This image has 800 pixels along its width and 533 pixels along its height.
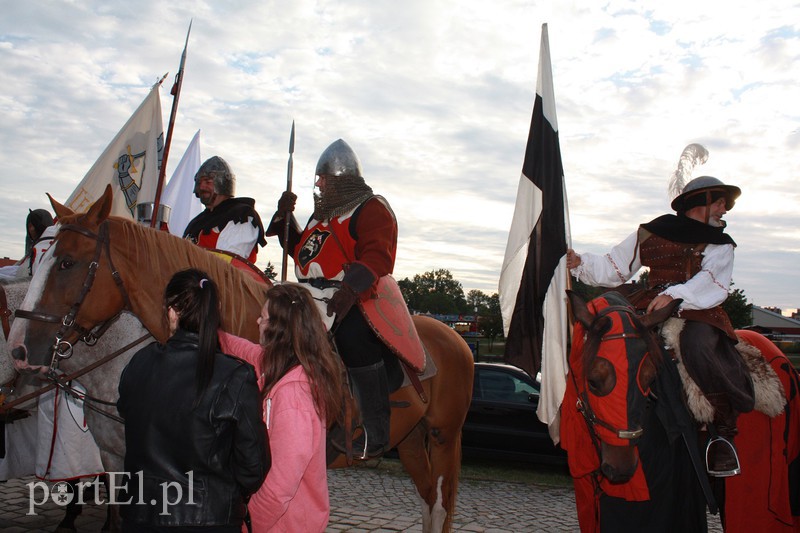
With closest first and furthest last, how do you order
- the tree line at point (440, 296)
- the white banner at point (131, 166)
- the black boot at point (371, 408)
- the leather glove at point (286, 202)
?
the black boot at point (371, 408) < the leather glove at point (286, 202) < the white banner at point (131, 166) < the tree line at point (440, 296)

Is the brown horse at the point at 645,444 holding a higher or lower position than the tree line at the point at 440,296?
lower

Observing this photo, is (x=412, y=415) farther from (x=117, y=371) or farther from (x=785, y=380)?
(x=785, y=380)

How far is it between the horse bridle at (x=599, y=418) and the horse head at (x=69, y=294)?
103 inches

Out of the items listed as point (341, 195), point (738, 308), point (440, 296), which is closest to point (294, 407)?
point (341, 195)

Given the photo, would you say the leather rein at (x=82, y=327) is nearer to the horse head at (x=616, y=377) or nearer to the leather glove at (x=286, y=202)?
the leather glove at (x=286, y=202)

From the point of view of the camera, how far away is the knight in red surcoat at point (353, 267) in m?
4.04

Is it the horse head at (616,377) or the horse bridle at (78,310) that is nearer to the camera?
the horse head at (616,377)

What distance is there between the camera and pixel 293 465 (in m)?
2.61

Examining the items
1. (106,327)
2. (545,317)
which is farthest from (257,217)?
(545,317)

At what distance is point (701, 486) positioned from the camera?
3564mm

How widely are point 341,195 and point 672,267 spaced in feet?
7.51

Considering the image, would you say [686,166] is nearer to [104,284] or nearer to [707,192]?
[707,192]

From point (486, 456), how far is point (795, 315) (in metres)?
71.2

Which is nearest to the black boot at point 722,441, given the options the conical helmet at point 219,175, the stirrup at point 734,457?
the stirrup at point 734,457
